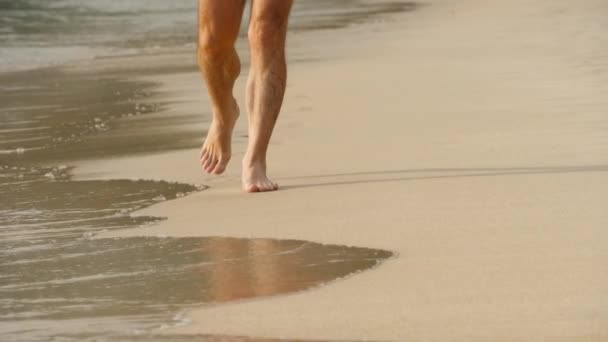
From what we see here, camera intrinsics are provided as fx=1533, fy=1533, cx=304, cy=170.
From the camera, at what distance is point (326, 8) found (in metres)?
19.4

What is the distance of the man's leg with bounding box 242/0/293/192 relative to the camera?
5258 millimetres

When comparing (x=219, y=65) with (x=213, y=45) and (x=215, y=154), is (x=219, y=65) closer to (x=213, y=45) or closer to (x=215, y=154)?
(x=213, y=45)

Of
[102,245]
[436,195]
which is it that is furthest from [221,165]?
[102,245]

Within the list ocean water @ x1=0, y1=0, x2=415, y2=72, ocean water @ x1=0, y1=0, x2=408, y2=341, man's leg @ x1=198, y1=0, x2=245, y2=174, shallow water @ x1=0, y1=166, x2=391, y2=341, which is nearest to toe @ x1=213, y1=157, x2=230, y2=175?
man's leg @ x1=198, y1=0, x2=245, y2=174

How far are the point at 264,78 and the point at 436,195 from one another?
0.88 m

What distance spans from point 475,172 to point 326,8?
46.9 feet

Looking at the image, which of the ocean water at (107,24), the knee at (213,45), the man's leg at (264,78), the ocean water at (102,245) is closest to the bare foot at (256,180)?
the man's leg at (264,78)

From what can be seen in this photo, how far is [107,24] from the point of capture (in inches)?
690

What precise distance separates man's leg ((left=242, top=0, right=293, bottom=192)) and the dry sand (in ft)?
0.40

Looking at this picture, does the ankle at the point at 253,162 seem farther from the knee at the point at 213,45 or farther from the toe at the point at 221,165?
the knee at the point at 213,45

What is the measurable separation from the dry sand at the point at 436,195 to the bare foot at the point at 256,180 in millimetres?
79

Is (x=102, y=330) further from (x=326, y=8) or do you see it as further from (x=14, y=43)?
(x=326, y=8)

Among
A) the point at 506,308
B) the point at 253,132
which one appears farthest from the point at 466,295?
the point at 253,132

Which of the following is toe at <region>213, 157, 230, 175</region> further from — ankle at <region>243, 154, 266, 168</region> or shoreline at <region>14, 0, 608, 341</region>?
ankle at <region>243, 154, 266, 168</region>
